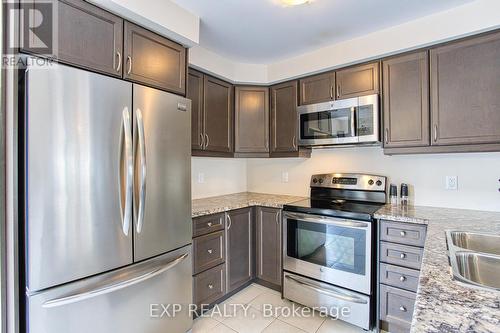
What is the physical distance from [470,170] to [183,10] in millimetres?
2552

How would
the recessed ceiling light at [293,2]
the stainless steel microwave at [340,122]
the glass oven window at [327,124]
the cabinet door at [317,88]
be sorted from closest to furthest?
the recessed ceiling light at [293,2], the stainless steel microwave at [340,122], the glass oven window at [327,124], the cabinet door at [317,88]

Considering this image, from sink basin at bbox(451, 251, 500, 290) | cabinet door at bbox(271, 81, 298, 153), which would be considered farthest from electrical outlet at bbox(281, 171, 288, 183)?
sink basin at bbox(451, 251, 500, 290)

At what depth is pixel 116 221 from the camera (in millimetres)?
1360

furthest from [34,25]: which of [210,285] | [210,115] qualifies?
[210,285]

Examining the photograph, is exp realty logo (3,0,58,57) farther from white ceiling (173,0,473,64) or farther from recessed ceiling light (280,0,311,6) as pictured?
recessed ceiling light (280,0,311,6)

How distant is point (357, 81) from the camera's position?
2.25m

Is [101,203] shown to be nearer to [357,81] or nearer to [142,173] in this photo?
[142,173]

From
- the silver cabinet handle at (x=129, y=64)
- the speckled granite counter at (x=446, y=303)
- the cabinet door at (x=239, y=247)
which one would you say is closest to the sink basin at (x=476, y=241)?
the speckled granite counter at (x=446, y=303)

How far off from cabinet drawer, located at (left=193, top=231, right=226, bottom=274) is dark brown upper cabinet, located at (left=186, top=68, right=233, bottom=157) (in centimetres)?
78

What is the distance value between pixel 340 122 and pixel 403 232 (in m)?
1.05

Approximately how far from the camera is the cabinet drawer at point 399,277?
1750 millimetres

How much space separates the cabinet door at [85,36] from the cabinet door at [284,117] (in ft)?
5.47

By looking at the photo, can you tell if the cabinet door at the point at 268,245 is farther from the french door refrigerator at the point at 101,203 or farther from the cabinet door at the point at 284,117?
the french door refrigerator at the point at 101,203

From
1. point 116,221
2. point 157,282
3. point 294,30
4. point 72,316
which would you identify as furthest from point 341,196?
point 72,316
